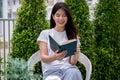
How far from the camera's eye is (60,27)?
358 centimetres

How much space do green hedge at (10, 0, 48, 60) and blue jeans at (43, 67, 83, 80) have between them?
1030mm

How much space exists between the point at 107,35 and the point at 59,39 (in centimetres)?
147

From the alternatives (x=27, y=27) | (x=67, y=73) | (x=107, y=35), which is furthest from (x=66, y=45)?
(x=107, y=35)

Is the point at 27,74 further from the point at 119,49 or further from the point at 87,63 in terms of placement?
the point at 119,49

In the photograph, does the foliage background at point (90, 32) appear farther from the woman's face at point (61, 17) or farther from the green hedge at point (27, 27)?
the woman's face at point (61, 17)

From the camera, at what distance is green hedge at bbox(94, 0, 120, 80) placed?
4.87 metres

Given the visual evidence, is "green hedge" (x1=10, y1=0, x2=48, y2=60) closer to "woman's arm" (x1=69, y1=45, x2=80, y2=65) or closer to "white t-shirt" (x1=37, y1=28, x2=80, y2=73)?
"white t-shirt" (x1=37, y1=28, x2=80, y2=73)

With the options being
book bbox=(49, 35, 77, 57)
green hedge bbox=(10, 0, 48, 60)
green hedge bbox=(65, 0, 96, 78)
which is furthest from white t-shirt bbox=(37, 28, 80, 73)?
green hedge bbox=(65, 0, 96, 78)

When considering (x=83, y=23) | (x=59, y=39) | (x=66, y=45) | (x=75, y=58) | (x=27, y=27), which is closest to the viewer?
(x=66, y=45)

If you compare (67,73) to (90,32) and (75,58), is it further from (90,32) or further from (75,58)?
(90,32)

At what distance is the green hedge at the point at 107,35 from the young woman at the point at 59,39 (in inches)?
53.4

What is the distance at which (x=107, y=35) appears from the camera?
4.90m

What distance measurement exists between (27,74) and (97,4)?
2.90 m

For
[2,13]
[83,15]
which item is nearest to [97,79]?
[83,15]
